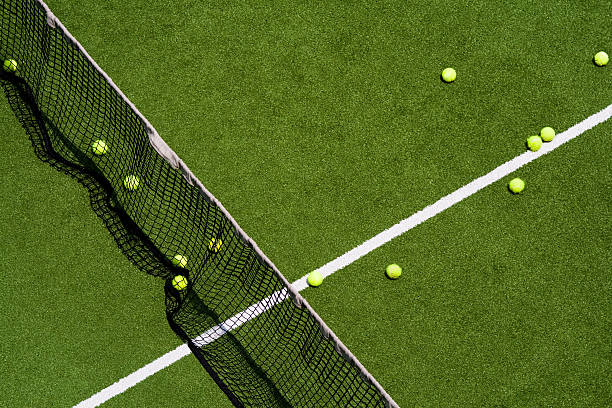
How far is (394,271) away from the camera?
7535mm

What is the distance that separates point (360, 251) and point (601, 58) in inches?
148

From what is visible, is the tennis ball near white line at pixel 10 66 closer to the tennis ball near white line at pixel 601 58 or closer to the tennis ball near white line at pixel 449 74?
the tennis ball near white line at pixel 449 74

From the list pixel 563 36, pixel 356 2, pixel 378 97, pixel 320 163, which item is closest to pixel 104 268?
pixel 320 163

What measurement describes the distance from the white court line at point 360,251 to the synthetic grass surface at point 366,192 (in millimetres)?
85

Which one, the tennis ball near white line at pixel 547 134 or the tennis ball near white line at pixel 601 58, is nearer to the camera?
the tennis ball near white line at pixel 547 134

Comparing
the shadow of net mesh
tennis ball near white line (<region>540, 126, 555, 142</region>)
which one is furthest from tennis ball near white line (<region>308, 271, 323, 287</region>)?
tennis ball near white line (<region>540, 126, 555, 142</region>)

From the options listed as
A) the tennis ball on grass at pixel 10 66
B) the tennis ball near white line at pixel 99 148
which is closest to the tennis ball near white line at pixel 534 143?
the tennis ball near white line at pixel 99 148

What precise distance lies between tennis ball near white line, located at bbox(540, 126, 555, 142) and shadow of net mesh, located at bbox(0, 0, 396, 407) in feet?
11.5

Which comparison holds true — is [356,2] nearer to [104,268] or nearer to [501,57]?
[501,57]

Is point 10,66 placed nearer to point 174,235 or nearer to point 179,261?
point 174,235

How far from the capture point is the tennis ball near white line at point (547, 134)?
7.83m

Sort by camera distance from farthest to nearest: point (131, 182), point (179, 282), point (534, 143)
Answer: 1. point (131, 182)
2. point (534, 143)
3. point (179, 282)

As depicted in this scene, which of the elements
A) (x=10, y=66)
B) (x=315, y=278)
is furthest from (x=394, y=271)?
(x=10, y=66)

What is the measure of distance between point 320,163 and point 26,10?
4229 mm
